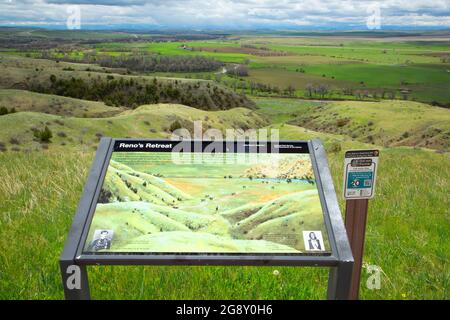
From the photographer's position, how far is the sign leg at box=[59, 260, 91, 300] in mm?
3453

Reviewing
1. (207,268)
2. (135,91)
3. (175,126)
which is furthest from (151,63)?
(207,268)

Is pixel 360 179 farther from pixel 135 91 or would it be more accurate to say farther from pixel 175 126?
pixel 135 91

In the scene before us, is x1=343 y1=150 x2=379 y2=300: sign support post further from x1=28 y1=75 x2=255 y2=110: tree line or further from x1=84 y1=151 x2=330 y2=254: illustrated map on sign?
x1=28 y1=75 x2=255 y2=110: tree line

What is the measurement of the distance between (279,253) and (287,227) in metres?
0.33

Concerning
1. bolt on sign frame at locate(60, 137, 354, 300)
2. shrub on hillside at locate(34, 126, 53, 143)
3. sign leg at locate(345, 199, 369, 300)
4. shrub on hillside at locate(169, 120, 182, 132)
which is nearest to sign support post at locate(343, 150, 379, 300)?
sign leg at locate(345, 199, 369, 300)

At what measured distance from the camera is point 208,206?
402 cm

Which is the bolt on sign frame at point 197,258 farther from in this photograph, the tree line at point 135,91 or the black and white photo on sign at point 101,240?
the tree line at point 135,91

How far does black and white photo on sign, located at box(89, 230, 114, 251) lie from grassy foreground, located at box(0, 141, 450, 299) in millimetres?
1133

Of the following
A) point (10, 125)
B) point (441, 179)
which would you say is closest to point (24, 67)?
point (10, 125)

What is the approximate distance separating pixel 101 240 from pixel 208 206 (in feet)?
3.20

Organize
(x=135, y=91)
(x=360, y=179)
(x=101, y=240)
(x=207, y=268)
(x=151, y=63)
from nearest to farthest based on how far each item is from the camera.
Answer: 1. (x=101, y=240)
2. (x=360, y=179)
3. (x=207, y=268)
4. (x=135, y=91)
5. (x=151, y=63)

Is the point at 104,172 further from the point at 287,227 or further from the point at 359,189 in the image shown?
the point at 359,189
